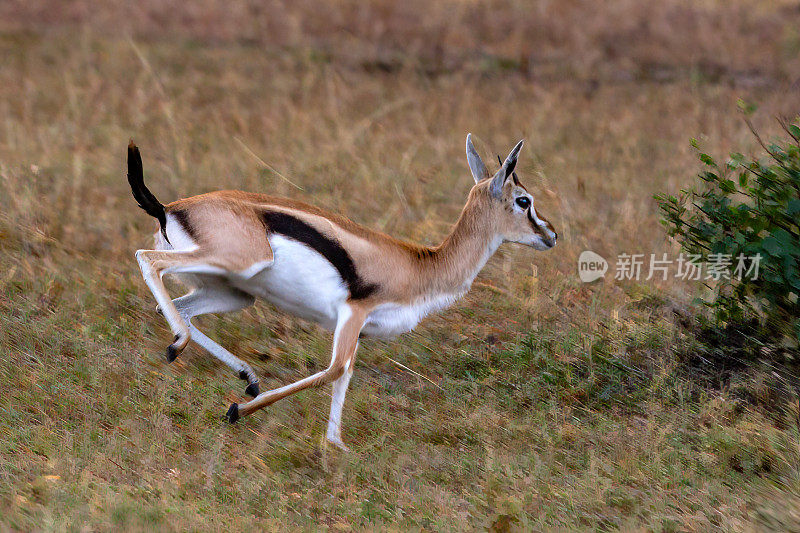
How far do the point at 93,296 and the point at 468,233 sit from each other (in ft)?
7.91

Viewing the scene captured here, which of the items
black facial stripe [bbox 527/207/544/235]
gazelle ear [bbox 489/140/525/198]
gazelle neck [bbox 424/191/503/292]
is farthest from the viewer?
black facial stripe [bbox 527/207/544/235]

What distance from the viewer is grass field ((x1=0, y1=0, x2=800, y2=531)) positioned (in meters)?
4.12

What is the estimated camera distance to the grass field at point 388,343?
412cm

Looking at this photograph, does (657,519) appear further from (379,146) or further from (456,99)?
(456,99)

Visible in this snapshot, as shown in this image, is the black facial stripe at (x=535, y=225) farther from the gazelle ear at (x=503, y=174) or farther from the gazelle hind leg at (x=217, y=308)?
the gazelle hind leg at (x=217, y=308)

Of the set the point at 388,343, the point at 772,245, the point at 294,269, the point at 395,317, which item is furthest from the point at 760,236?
the point at 294,269

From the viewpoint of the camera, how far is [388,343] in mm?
5926

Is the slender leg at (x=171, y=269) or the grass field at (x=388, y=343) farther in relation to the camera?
the slender leg at (x=171, y=269)

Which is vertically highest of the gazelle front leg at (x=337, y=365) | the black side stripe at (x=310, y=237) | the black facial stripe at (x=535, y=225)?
the black facial stripe at (x=535, y=225)

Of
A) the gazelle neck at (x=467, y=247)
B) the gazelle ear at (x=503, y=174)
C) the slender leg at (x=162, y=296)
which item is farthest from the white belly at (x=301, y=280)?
the gazelle ear at (x=503, y=174)

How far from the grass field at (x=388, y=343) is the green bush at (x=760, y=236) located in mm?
388

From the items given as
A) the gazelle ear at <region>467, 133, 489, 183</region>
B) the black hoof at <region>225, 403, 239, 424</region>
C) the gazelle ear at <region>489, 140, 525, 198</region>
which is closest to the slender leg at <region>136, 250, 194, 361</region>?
the black hoof at <region>225, 403, 239, 424</region>

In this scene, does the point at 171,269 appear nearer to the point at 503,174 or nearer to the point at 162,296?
the point at 162,296

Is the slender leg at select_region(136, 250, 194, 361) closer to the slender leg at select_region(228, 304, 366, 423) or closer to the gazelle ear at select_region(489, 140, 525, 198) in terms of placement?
the slender leg at select_region(228, 304, 366, 423)
